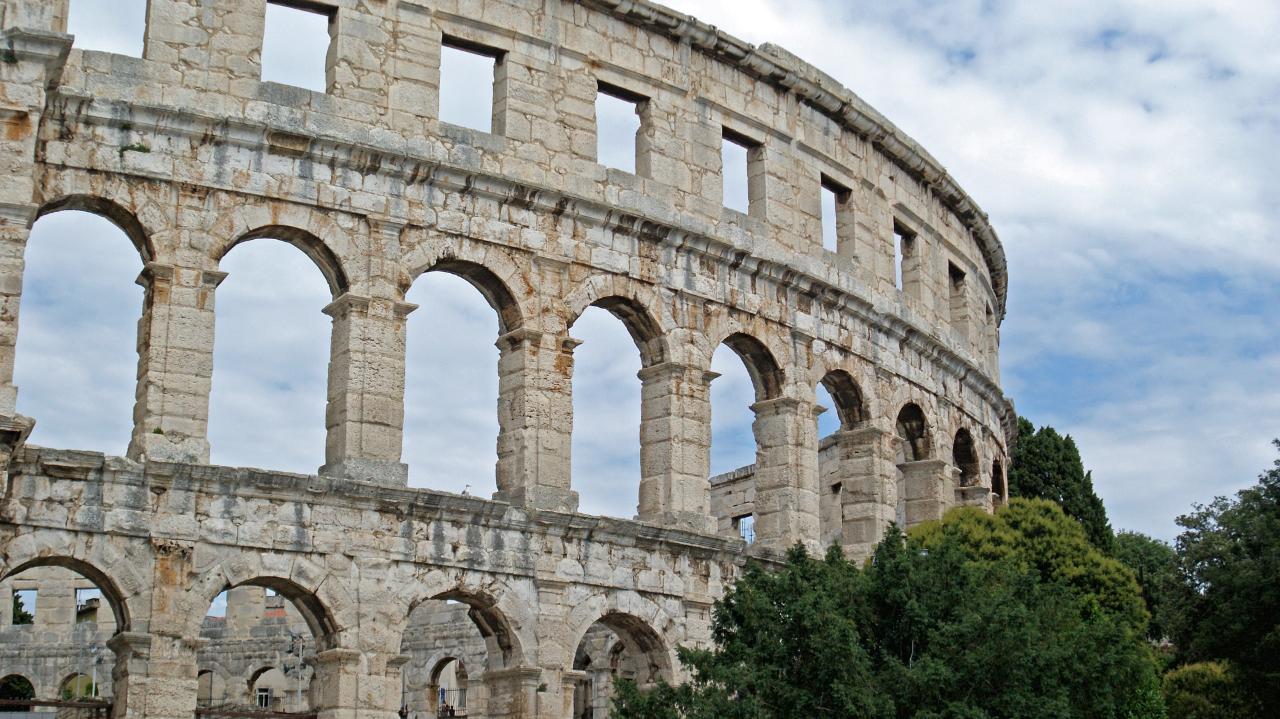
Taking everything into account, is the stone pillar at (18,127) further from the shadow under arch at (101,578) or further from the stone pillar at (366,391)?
the stone pillar at (366,391)

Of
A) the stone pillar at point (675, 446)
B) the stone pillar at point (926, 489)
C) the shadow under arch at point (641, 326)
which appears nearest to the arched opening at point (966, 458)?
the stone pillar at point (926, 489)

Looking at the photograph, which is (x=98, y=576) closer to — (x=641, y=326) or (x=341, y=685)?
(x=341, y=685)

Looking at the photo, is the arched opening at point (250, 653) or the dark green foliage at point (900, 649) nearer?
the dark green foliage at point (900, 649)

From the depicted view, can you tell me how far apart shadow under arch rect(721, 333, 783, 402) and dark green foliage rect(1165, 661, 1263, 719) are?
285 inches

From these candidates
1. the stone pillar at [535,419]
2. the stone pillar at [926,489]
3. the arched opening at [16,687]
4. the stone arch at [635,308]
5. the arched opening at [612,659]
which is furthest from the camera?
the arched opening at [16,687]

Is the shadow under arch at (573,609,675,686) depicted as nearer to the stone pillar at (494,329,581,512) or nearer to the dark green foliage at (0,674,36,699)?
the stone pillar at (494,329,581,512)

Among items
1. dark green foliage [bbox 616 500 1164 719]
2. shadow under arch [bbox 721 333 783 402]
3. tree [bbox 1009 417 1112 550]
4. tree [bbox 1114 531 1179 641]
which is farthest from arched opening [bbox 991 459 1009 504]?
dark green foliage [bbox 616 500 1164 719]

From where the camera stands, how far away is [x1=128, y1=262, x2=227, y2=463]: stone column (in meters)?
18.2

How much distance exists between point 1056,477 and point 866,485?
8.10 metres

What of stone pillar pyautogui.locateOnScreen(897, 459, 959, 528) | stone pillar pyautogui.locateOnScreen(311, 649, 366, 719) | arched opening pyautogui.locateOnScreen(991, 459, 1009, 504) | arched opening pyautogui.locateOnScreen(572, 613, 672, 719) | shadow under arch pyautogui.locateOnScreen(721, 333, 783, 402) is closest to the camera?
stone pillar pyautogui.locateOnScreen(311, 649, 366, 719)

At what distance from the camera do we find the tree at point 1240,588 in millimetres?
22734

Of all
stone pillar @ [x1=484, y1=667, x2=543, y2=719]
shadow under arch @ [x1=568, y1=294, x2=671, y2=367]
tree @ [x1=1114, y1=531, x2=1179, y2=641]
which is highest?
shadow under arch @ [x1=568, y1=294, x2=671, y2=367]

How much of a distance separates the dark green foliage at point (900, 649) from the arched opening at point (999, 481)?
1073cm

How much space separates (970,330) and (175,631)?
52.3 feet
